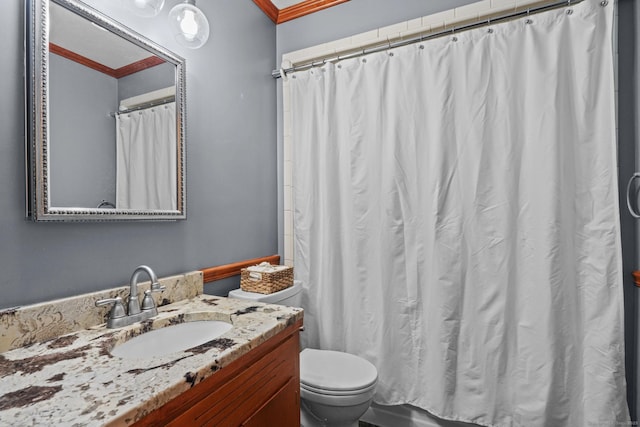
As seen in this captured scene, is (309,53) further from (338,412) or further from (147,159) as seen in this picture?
(338,412)

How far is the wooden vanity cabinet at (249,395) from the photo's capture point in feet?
2.42

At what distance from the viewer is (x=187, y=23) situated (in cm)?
133

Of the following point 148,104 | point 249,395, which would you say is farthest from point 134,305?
point 148,104

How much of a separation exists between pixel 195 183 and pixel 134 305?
626 millimetres

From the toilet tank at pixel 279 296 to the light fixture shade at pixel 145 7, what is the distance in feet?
4.11

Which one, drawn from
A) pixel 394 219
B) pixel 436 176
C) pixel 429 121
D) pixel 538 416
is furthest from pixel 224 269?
pixel 538 416

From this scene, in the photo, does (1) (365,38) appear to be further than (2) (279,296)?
Yes

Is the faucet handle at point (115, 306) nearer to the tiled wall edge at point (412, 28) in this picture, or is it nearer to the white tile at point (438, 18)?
the tiled wall edge at point (412, 28)

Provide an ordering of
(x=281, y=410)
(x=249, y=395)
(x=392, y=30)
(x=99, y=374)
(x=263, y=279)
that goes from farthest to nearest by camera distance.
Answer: (x=392, y=30)
(x=263, y=279)
(x=281, y=410)
(x=249, y=395)
(x=99, y=374)

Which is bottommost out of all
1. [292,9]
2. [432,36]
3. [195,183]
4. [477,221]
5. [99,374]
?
[99,374]

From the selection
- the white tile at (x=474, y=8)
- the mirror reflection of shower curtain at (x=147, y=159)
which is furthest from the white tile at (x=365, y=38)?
the mirror reflection of shower curtain at (x=147, y=159)

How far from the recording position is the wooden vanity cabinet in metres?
0.74

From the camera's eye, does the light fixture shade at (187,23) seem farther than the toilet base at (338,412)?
No

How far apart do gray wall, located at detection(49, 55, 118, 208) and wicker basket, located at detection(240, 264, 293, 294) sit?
0.74m
